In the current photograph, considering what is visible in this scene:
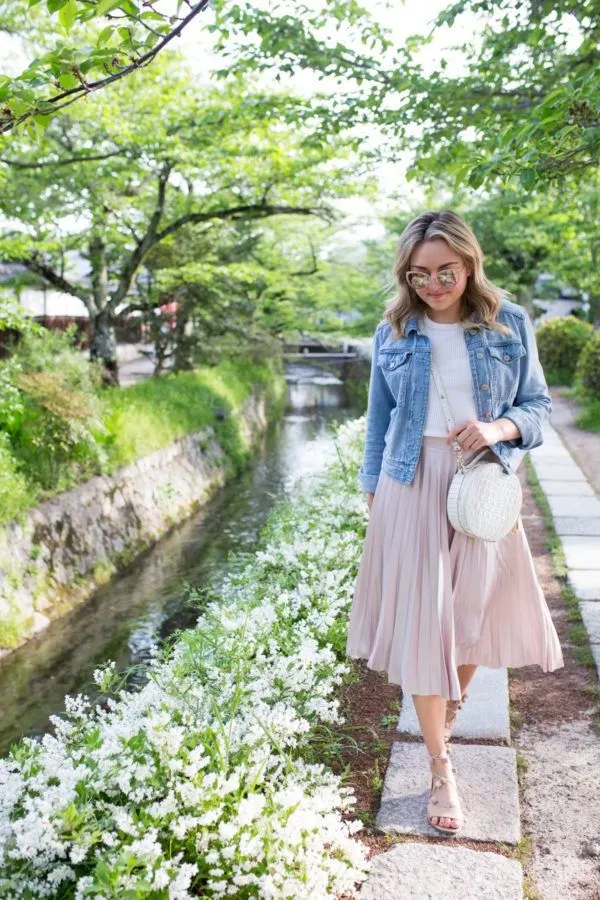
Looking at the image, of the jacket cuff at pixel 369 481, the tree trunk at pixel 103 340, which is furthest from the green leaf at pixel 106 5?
the tree trunk at pixel 103 340

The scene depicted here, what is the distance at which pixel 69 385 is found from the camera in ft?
29.3

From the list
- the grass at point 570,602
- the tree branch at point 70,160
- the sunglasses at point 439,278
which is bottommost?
the grass at point 570,602

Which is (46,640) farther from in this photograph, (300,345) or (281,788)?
(300,345)

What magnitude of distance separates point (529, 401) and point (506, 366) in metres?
0.18

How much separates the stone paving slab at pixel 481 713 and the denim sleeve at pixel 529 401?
1.18 m

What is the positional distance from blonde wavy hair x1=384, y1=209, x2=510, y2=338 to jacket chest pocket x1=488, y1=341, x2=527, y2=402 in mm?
61

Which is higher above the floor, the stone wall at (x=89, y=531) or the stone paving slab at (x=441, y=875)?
the stone paving slab at (x=441, y=875)

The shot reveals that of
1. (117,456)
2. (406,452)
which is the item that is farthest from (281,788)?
(117,456)

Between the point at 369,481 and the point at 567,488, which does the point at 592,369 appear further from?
the point at 369,481

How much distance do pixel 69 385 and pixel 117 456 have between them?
1.39 metres

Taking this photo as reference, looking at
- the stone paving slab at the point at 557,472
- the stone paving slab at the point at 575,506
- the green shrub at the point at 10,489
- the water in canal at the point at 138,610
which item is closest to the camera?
the water in canal at the point at 138,610

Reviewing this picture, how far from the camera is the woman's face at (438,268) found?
284 cm

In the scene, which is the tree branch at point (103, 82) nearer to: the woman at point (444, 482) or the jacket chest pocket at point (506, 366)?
the woman at point (444, 482)

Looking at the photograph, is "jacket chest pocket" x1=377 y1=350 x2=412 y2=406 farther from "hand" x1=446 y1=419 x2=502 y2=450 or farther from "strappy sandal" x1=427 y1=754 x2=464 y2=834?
"strappy sandal" x1=427 y1=754 x2=464 y2=834
